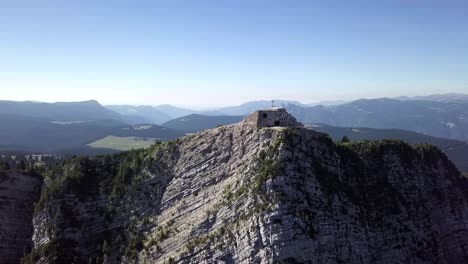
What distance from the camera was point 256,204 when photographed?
6475cm

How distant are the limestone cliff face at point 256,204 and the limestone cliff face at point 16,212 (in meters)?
5.73

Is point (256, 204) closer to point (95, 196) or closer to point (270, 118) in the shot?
point (270, 118)

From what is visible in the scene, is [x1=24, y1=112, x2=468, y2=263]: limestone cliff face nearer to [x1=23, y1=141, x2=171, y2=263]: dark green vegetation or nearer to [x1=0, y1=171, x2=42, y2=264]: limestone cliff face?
[x1=23, y1=141, x2=171, y2=263]: dark green vegetation

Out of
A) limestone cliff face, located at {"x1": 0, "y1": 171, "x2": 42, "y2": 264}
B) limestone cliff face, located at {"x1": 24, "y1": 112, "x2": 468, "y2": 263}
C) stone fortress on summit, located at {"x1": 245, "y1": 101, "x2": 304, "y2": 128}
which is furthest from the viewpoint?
limestone cliff face, located at {"x1": 0, "y1": 171, "x2": 42, "y2": 264}

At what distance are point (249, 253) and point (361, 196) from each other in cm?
2337

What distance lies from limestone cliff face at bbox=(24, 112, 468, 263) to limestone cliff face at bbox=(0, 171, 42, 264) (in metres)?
5.73

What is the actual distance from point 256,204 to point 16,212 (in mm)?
60431

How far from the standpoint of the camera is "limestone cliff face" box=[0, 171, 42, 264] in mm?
89500

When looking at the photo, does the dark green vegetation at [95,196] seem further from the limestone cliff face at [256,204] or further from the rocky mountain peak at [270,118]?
the rocky mountain peak at [270,118]

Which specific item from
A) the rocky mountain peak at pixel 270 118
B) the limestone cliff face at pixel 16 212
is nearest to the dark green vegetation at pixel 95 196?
the limestone cliff face at pixel 16 212

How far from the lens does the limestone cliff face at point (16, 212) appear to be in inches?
3524

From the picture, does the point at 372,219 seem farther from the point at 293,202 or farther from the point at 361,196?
the point at 293,202

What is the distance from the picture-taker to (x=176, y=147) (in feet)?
291

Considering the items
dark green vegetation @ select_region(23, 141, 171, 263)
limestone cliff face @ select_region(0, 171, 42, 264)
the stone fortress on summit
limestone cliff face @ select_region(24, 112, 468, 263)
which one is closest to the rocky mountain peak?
the stone fortress on summit
